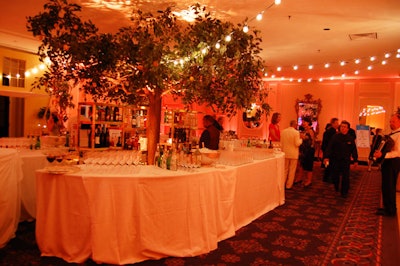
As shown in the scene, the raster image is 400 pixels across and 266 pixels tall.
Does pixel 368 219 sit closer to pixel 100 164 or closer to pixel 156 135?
pixel 156 135

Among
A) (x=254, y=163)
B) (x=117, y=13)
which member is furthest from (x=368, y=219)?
(x=117, y=13)

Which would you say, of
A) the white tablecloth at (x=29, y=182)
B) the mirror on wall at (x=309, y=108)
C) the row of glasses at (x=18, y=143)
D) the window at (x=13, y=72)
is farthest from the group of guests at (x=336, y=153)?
the window at (x=13, y=72)

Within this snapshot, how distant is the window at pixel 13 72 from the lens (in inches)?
319

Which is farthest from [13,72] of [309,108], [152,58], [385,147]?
[309,108]

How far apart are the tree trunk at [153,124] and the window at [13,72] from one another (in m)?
6.06

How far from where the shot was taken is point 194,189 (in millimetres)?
3287

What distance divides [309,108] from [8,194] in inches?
Result: 463

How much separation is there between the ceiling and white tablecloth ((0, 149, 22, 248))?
2.76m

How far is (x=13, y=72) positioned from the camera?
27.2ft

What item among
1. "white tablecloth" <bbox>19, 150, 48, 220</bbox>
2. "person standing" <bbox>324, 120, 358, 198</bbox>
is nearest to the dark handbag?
"person standing" <bbox>324, 120, 358, 198</bbox>

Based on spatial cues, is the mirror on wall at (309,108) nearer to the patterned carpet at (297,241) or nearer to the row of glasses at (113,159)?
the patterned carpet at (297,241)

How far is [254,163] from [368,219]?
6.71 ft

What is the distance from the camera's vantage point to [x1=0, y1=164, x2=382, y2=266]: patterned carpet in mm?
3137

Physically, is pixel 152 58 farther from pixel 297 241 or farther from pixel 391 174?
pixel 391 174
